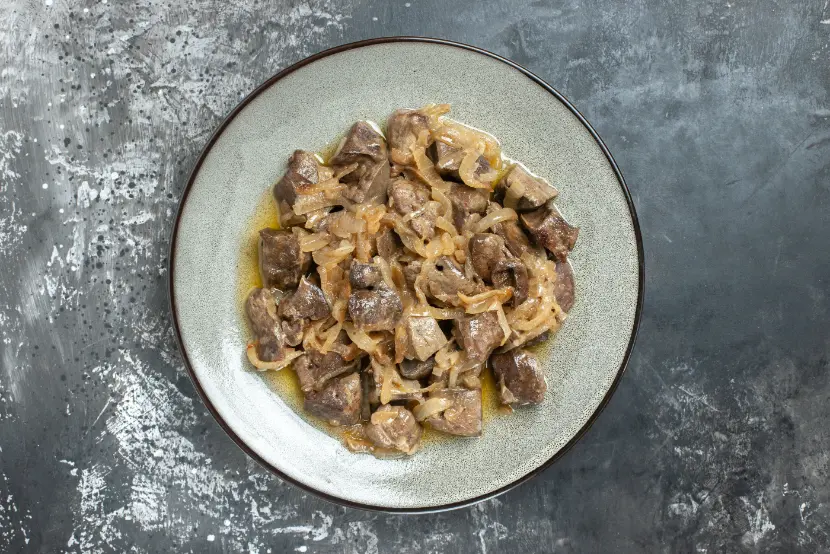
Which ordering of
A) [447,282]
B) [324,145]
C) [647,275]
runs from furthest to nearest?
[647,275], [324,145], [447,282]

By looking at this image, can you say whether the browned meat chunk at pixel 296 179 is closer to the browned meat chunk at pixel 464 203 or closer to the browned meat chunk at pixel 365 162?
the browned meat chunk at pixel 365 162

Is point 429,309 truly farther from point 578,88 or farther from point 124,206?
point 124,206

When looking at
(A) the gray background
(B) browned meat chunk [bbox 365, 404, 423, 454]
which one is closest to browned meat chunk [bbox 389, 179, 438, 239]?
(B) browned meat chunk [bbox 365, 404, 423, 454]

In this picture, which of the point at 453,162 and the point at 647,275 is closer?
the point at 453,162

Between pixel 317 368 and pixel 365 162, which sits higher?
pixel 365 162

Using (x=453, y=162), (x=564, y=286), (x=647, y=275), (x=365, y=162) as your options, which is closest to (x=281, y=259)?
(x=365, y=162)

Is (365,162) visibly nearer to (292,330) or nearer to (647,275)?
(292,330)

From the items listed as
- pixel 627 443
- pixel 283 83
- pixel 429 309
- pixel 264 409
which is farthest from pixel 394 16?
pixel 627 443

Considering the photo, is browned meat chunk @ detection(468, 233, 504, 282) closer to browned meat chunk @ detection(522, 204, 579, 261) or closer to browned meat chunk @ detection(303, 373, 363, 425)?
browned meat chunk @ detection(522, 204, 579, 261)
